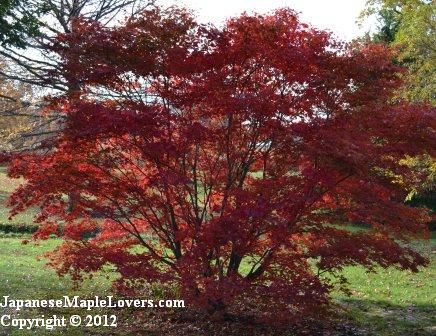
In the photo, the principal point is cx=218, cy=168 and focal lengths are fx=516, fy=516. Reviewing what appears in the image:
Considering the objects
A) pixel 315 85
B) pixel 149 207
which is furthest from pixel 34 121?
pixel 315 85

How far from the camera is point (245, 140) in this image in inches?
286

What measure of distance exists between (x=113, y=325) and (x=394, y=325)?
15.4 feet

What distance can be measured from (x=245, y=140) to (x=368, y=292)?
6.08 m

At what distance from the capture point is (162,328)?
7766mm

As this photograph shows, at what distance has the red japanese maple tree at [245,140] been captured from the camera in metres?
6.55

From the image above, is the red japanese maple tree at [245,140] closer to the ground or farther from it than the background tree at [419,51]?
closer to the ground

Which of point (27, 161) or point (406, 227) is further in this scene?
point (27, 161)

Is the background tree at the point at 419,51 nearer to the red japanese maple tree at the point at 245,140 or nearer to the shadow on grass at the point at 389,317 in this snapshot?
the shadow on grass at the point at 389,317

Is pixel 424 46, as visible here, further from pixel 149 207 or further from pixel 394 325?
pixel 149 207

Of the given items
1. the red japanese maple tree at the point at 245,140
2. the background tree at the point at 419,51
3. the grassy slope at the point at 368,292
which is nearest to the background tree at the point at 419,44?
the background tree at the point at 419,51

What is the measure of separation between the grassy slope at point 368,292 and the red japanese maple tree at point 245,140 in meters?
2.16

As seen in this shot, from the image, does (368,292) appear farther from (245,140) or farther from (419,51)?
(419,51)

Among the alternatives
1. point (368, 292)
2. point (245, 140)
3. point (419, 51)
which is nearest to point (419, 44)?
point (419, 51)

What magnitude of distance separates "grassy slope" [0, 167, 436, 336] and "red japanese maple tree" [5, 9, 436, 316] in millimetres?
2157
